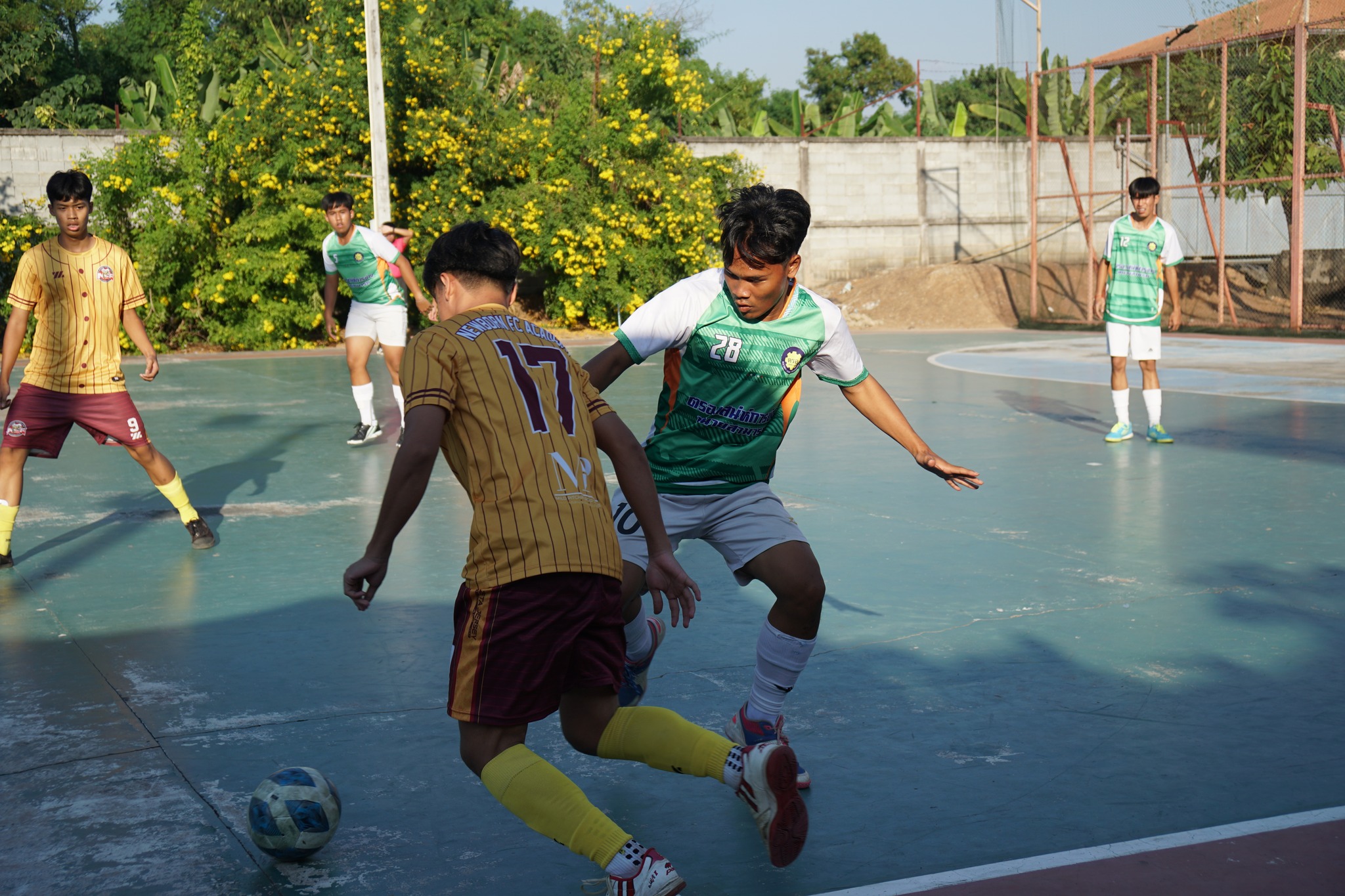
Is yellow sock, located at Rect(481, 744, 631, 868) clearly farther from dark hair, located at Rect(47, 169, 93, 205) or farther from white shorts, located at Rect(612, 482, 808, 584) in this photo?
dark hair, located at Rect(47, 169, 93, 205)

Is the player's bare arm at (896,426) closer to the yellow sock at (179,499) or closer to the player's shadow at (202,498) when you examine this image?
the yellow sock at (179,499)

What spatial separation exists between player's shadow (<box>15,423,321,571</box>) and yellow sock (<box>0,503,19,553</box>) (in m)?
0.15

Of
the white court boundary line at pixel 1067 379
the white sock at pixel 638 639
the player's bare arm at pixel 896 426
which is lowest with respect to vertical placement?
the white court boundary line at pixel 1067 379

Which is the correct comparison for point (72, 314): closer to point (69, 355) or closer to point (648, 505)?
point (69, 355)

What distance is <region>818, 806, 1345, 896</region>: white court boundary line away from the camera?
117 inches

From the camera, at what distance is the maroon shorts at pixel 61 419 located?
6.76 m

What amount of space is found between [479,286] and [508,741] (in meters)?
1.10

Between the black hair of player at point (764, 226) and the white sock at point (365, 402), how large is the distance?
25.0 ft

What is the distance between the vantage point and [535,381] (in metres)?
3.04

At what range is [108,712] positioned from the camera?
14.3 ft

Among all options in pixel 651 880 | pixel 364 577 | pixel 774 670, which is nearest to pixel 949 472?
pixel 774 670

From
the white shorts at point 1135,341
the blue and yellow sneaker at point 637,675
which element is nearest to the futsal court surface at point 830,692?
the blue and yellow sneaker at point 637,675

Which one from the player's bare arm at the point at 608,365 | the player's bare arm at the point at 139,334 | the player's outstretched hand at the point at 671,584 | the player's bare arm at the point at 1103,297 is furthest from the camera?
the player's bare arm at the point at 1103,297

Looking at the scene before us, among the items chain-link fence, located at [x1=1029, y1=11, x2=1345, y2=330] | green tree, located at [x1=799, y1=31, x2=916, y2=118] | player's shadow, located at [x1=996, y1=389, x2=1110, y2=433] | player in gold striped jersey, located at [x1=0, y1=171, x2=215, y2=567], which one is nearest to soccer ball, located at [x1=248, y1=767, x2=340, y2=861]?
player in gold striped jersey, located at [x1=0, y1=171, x2=215, y2=567]
